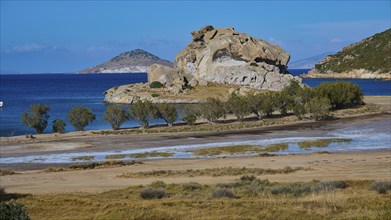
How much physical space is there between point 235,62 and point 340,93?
4860cm

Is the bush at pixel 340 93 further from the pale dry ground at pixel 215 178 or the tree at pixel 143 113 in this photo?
the pale dry ground at pixel 215 178

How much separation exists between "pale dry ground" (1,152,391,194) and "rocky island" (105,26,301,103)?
74.1 meters

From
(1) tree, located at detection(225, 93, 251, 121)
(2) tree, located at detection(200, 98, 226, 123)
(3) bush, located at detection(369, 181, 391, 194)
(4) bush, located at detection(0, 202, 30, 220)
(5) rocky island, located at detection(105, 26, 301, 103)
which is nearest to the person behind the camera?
(4) bush, located at detection(0, 202, 30, 220)

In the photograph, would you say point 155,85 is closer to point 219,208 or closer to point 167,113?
point 167,113

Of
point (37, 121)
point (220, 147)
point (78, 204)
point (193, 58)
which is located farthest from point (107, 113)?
point (193, 58)

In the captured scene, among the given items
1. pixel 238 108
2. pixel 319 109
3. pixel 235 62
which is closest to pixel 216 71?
pixel 235 62

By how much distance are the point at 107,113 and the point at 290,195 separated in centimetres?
4648

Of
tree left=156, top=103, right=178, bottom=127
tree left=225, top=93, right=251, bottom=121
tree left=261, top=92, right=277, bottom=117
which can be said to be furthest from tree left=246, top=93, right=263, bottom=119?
tree left=156, top=103, right=178, bottom=127

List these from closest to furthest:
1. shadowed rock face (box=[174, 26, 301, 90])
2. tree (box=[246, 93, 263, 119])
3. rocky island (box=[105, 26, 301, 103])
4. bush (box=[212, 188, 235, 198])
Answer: bush (box=[212, 188, 235, 198]), tree (box=[246, 93, 263, 119]), rocky island (box=[105, 26, 301, 103]), shadowed rock face (box=[174, 26, 301, 90])

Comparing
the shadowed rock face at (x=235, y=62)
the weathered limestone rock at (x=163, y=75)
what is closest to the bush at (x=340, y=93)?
the shadowed rock face at (x=235, y=62)

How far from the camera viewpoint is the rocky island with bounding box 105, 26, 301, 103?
398 feet

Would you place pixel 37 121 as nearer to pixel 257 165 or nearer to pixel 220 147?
pixel 220 147

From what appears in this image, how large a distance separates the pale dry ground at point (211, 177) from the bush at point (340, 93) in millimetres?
42826

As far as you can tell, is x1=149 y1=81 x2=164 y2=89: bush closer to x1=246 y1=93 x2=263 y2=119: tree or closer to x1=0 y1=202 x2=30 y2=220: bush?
x1=246 y1=93 x2=263 y2=119: tree
